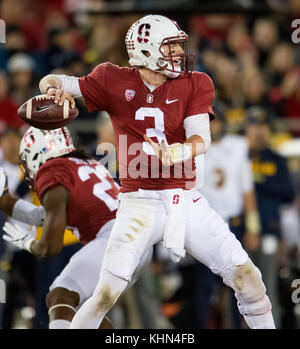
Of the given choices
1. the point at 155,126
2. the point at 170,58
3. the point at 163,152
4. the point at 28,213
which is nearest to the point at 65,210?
the point at 28,213

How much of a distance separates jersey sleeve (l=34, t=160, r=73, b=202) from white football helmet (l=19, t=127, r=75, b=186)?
6.2 inches

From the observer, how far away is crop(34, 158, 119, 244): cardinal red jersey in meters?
5.17

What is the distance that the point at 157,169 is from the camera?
4.77 m

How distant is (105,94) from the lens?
15.8ft

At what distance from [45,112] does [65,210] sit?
724mm

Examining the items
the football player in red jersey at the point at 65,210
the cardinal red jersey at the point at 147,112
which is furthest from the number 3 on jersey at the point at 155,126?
the football player in red jersey at the point at 65,210

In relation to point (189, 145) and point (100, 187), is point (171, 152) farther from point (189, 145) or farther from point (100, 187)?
point (100, 187)

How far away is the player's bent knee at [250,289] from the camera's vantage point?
466 cm

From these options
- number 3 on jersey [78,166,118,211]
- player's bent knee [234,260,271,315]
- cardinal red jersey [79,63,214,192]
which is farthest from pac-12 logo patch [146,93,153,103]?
player's bent knee [234,260,271,315]

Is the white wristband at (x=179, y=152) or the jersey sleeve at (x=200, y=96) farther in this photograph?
the jersey sleeve at (x=200, y=96)

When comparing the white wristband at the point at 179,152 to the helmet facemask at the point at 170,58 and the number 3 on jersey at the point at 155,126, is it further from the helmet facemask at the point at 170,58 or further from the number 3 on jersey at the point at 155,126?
the helmet facemask at the point at 170,58

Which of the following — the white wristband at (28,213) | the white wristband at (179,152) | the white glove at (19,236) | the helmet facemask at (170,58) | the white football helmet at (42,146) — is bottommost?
the white glove at (19,236)

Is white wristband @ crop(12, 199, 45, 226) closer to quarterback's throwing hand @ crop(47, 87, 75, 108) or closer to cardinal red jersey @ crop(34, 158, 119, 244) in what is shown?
cardinal red jersey @ crop(34, 158, 119, 244)
